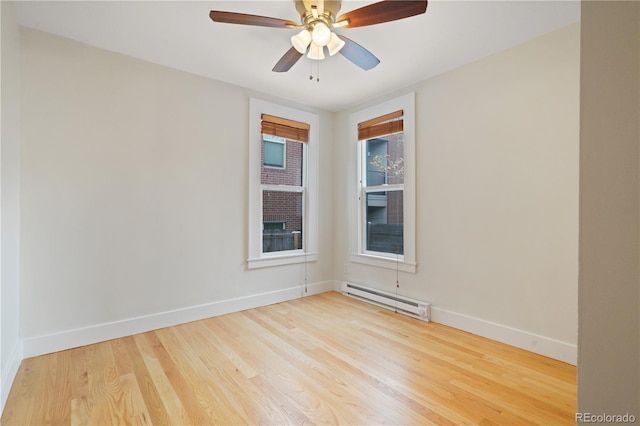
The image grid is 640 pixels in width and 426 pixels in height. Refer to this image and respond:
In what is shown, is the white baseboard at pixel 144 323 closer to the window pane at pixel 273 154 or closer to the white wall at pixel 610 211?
the window pane at pixel 273 154

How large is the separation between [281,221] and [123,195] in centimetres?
177

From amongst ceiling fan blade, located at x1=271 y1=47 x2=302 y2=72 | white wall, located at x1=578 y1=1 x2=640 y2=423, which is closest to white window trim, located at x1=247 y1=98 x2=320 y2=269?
ceiling fan blade, located at x1=271 y1=47 x2=302 y2=72

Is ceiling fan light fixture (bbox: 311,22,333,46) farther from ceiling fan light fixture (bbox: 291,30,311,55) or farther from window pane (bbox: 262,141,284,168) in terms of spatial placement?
window pane (bbox: 262,141,284,168)

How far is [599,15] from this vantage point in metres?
0.61

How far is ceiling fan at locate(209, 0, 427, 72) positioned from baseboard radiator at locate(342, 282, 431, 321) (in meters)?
2.42

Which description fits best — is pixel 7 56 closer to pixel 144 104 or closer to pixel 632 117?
pixel 144 104

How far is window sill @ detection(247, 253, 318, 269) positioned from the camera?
12.0 ft

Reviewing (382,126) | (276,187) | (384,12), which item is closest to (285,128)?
(276,187)

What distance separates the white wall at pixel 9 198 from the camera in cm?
191

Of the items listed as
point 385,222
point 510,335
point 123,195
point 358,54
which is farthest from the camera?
point 385,222

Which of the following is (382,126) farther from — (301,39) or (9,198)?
(9,198)

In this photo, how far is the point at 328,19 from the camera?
2.04 meters

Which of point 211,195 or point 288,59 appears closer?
point 288,59

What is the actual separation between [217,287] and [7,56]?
2481 millimetres
